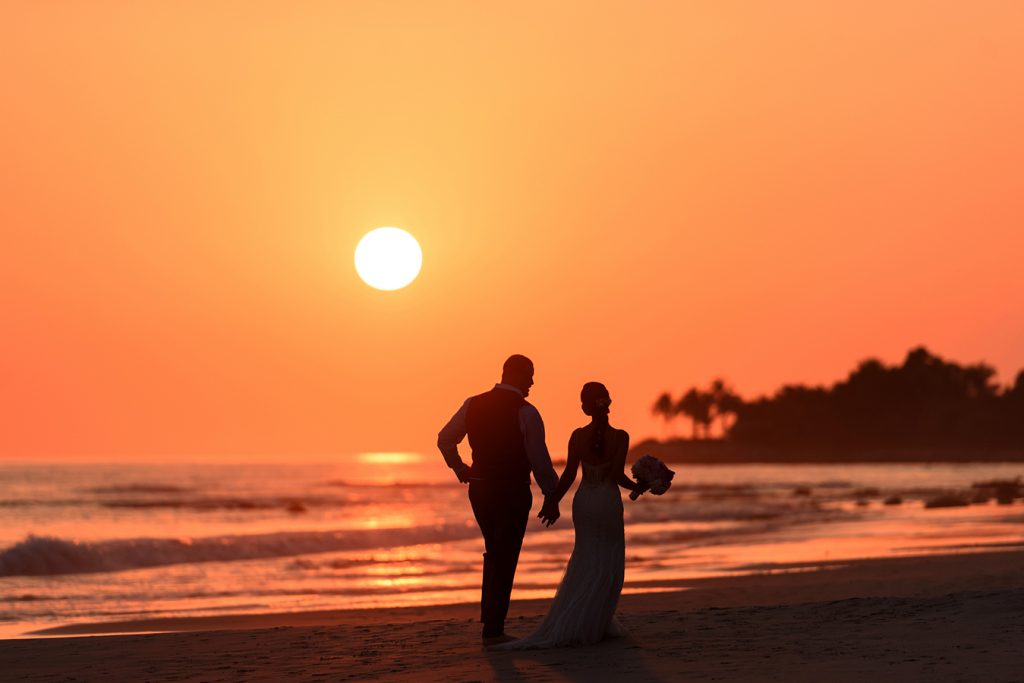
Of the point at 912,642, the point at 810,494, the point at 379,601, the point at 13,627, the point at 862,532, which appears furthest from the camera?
the point at 810,494

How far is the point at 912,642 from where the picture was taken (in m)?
10.7

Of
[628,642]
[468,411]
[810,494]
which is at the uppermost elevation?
[468,411]

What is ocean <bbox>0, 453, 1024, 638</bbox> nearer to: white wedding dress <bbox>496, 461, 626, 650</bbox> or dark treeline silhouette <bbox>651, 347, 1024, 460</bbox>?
white wedding dress <bbox>496, 461, 626, 650</bbox>

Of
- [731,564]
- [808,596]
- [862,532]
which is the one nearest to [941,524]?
[862,532]

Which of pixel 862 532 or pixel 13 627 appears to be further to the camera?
pixel 862 532

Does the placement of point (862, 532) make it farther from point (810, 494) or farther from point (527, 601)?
point (810, 494)

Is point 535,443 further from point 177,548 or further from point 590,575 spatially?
point 177,548

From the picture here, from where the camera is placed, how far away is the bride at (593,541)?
442 inches

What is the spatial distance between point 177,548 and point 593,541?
20.1m

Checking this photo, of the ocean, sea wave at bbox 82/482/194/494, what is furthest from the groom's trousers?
sea wave at bbox 82/482/194/494

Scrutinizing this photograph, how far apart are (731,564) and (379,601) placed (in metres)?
8.23

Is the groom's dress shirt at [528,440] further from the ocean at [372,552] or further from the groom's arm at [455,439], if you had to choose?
the ocean at [372,552]

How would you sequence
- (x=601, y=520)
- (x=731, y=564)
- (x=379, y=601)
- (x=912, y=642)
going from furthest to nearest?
1. (x=731, y=564)
2. (x=379, y=601)
3. (x=601, y=520)
4. (x=912, y=642)

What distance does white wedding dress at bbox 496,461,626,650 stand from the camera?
11.3 metres
